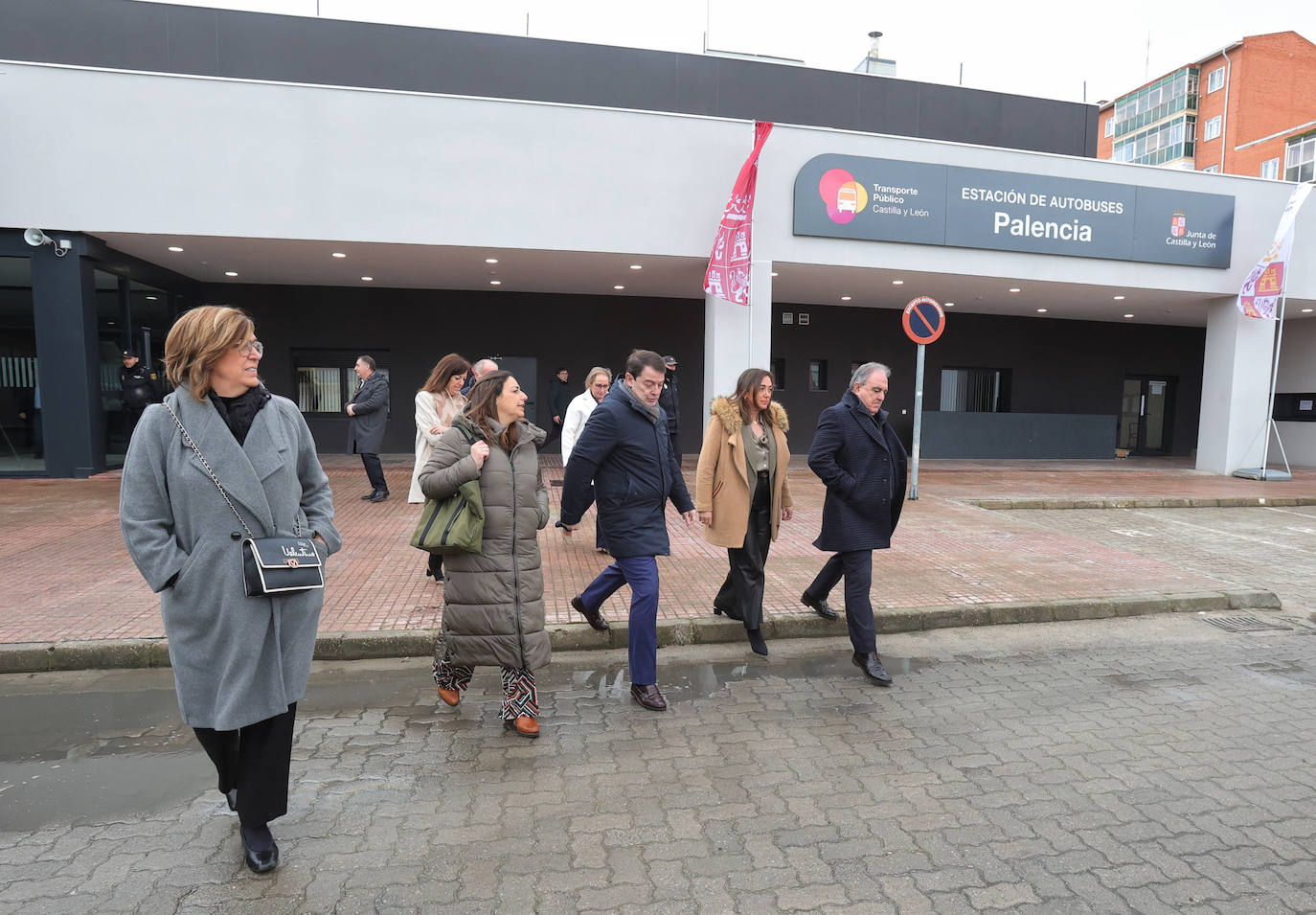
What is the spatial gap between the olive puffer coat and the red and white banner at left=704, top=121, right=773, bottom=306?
828 centimetres

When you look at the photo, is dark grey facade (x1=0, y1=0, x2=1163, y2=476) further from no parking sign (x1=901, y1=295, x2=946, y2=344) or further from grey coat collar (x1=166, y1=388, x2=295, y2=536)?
grey coat collar (x1=166, y1=388, x2=295, y2=536)

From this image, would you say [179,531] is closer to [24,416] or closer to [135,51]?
[24,416]

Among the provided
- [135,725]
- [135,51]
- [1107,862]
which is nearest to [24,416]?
[135,51]

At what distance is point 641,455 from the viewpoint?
4.02m

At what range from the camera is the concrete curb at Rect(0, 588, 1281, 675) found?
4418mm

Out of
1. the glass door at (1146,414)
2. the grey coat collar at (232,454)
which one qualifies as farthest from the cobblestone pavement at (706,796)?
the glass door at (1146,414)

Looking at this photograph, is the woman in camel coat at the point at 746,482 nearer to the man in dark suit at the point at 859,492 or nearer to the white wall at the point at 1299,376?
the man in dark suit at the point at 859,492

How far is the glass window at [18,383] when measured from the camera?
11.0 m

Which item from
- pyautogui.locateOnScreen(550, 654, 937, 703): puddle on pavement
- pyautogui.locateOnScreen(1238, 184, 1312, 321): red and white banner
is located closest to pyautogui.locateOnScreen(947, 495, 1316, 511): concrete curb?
pyautogui.locateOnScreen(1238, 184, 1312, 321): red and white banner

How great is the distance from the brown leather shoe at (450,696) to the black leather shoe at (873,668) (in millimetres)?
2346

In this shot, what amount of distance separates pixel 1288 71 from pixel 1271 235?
4709cm

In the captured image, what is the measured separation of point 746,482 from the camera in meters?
4.53

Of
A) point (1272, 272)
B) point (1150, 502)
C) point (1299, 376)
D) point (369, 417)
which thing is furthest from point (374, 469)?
point (1299, 376)

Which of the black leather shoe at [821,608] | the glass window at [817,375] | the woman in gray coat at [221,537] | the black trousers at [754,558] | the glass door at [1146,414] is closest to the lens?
the woman in gray coat at [221,537]
